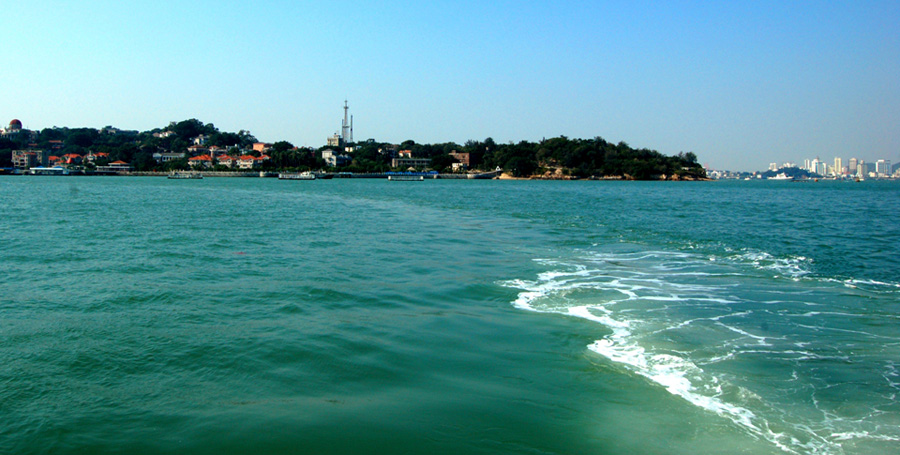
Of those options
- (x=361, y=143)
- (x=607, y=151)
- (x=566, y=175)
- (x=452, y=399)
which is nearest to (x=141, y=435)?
(x=452, y=399)

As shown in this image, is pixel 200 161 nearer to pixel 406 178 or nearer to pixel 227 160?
pixel 227 160

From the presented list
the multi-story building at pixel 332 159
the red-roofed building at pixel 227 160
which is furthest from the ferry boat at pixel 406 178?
the red-roofed building at pixel 227 160

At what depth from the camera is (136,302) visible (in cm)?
946

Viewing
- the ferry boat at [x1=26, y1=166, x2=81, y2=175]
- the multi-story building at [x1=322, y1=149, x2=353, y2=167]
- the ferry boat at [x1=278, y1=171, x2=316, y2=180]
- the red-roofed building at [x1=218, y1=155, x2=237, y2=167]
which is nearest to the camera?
the ferry boat at [x1=278, y1=171, x2=316, y2=180]

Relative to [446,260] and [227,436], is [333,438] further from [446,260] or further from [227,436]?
[446,260]

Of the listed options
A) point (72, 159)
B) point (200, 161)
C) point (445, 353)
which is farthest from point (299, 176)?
point (445, 353)

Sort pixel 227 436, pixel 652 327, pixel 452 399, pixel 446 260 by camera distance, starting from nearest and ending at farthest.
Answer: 1. pixel 227 436
2. pixel 452 399
3. pixel 652 327
4. pixel 446 260

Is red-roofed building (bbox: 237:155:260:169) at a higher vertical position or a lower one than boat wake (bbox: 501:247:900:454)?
higher

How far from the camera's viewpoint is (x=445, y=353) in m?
7.08

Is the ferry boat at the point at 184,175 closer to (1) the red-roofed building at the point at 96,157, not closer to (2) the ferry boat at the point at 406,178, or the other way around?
(1) the red-roofed building at the point at 96,157

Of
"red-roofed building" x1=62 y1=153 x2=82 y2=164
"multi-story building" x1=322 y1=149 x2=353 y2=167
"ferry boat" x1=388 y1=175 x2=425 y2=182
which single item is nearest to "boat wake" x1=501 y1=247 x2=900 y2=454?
"ferry boat" x1=388 y1=175 x2=425 y2=182

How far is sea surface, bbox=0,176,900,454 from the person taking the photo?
4.94 m

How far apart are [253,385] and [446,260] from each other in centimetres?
868

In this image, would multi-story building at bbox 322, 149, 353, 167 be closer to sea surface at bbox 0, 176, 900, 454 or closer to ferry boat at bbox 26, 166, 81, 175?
ferry boat at bbox 26, 166, 81, 175
